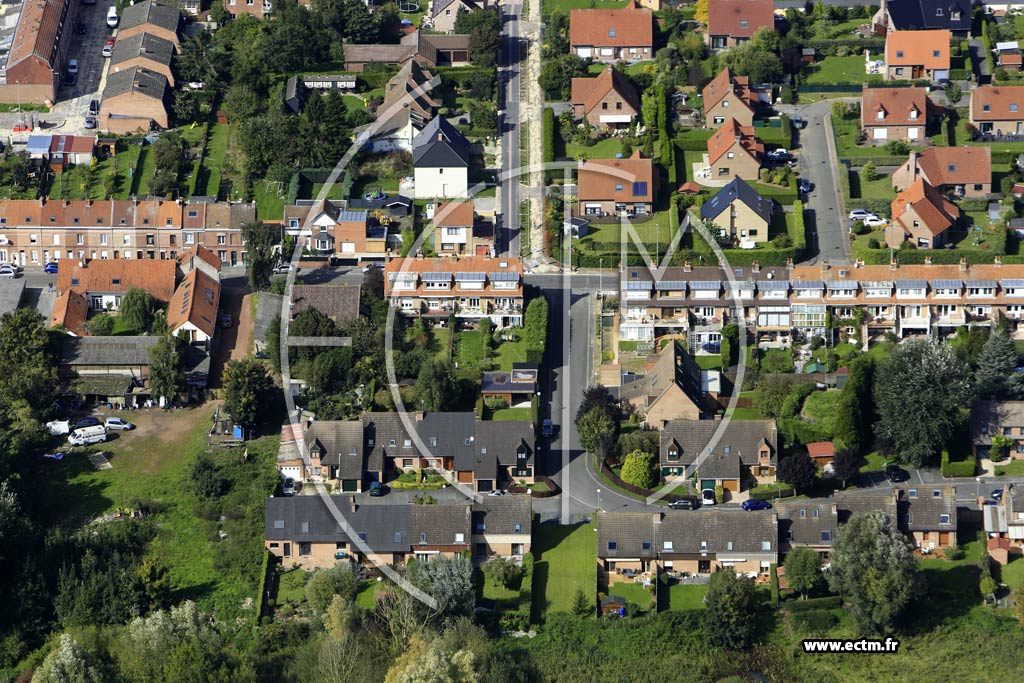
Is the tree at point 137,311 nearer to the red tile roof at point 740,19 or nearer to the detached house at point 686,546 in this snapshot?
the detached house at point 686,546

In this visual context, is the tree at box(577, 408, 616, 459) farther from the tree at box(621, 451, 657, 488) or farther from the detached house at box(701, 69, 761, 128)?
the detached house at box(701, 69, 761, 128)

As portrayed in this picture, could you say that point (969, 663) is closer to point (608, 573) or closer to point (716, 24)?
point (608, 573)

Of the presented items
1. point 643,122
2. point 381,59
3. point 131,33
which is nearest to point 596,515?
point 643,122

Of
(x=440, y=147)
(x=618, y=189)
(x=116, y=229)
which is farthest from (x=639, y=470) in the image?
(x=116, y=229)

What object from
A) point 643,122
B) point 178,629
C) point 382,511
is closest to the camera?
point 178,629

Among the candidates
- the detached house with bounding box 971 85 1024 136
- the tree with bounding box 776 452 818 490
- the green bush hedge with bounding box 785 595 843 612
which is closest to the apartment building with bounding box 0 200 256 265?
the tree with bounding box 776 452 818 490

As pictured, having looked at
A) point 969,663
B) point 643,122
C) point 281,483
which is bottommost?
point 969,663

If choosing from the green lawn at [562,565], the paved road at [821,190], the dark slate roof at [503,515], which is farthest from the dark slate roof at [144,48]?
the green lawn at [562,565]
